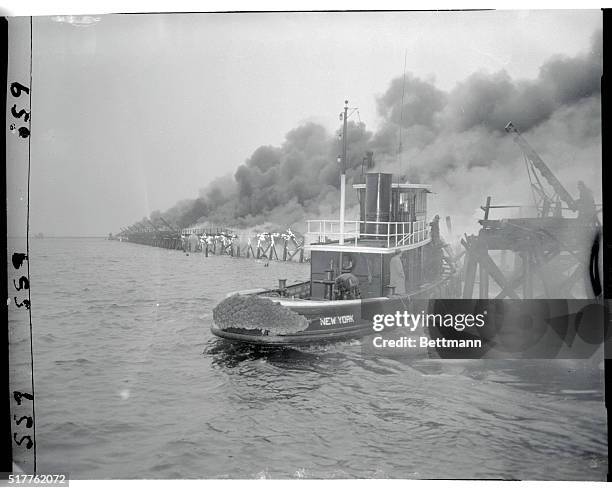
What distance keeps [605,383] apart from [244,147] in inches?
76.7

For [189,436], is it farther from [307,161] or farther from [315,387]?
[307,161]

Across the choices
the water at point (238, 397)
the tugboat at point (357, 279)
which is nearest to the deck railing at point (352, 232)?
the tugboat at point (357, 279)

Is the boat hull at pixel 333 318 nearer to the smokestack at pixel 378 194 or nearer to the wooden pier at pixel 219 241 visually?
the wooden pier at pixel 219 241

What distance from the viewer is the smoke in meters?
2.78

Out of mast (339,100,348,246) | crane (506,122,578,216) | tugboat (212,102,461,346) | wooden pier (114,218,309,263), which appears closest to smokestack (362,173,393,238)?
tugboat (212,102,461,346)

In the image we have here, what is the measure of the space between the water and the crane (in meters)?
0.73

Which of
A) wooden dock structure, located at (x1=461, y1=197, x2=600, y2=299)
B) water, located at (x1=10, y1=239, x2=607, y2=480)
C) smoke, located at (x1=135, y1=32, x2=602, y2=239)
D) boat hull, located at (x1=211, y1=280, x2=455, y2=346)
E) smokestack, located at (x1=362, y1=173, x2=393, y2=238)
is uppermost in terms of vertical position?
smoke, located at (x1=135, y1=32, x2=602, y2=239)

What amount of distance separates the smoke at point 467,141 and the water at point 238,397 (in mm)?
514

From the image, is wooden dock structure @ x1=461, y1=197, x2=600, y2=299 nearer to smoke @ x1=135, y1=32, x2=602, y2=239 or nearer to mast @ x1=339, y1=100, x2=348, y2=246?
smoke @ x1=135, y1=32, x2=602, y2=239

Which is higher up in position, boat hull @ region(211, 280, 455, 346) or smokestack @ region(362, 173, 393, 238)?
smokestack @ region(362, 173, 393, 238)

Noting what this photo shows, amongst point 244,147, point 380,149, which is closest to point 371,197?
point 380,149

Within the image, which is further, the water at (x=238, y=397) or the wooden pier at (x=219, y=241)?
the wooden pier at (x=219, y=241)

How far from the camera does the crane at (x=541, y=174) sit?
2.78 meters

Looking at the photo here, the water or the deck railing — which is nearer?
the water
